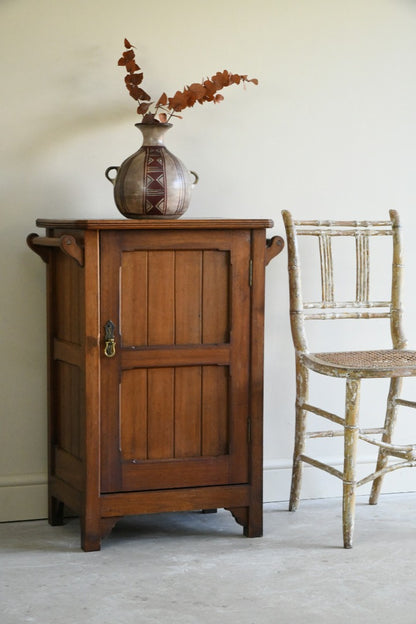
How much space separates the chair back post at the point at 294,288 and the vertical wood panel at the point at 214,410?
348 mm

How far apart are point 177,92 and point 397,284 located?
41.3 inches

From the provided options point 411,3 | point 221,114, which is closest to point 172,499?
point 221,114

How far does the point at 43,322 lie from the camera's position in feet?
10.8

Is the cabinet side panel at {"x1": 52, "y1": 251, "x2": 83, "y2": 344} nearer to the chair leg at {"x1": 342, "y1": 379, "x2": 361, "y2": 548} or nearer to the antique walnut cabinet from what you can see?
the antique walnut cabinet

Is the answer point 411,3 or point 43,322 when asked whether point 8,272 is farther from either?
point 411,3

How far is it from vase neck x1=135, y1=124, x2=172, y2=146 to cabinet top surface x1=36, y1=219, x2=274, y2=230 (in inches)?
12.7

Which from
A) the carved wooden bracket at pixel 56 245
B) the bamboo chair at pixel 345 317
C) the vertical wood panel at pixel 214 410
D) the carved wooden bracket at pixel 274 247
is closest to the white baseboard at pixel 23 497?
the vertical wood panel at pixel 214 410

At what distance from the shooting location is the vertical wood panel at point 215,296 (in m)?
2.96

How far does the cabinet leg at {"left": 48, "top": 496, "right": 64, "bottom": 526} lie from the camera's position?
3.21 meters

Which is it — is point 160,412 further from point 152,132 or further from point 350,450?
point 152,132

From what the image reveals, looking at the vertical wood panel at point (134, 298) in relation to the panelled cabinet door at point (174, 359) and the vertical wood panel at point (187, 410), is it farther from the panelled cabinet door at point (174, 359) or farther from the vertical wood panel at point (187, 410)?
the vertical wood panel at point (187, 410)

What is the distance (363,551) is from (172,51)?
1848 mm

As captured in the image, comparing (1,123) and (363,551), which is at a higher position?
(1,123)

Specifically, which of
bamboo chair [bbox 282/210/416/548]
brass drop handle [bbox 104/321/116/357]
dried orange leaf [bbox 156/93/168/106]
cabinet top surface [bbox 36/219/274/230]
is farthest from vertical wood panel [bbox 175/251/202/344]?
dried orange leaf [bbox 156/93/168/106]
